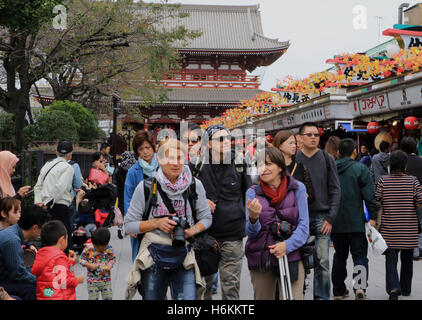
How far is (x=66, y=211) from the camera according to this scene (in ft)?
21.1

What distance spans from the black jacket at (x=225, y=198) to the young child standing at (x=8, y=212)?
1.69 meters

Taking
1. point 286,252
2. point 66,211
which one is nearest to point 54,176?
point 66,211

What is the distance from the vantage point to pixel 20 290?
384cm

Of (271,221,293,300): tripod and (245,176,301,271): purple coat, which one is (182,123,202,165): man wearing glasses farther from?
(271,221,293,300): tripod

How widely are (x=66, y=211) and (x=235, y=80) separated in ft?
85.1

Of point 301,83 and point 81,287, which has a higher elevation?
point 301,83

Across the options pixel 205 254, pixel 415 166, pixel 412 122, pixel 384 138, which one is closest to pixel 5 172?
pixel 205 254

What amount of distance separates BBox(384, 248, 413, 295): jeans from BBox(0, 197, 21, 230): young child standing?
3.85 metres

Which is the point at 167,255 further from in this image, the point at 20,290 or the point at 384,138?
the point at 384,138

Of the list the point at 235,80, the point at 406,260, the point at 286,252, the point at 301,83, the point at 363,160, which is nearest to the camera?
the point at 286,252

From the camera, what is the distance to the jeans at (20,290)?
151 inches

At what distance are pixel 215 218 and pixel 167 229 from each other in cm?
97

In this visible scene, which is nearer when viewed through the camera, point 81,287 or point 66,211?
point 81,287
